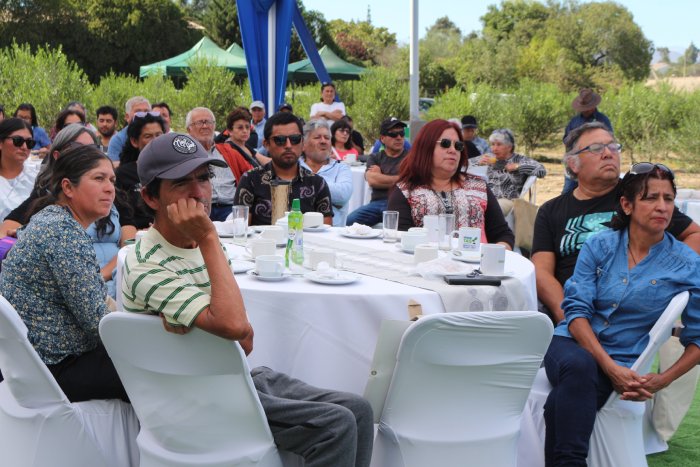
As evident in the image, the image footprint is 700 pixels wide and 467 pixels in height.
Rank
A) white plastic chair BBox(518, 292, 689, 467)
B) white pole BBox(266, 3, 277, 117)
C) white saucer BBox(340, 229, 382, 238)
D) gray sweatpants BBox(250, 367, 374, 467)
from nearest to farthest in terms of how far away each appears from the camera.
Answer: gray sweatpants BBox(250, 367, 374, 467) < white plastic chair BBox(518, 292, 689, 467) < white saucer BBox(340, 229, 382, 238) < white pole BBox(266, 3, 277, 117)

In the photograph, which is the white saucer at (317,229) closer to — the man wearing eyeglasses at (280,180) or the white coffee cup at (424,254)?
the man wearing eyeglasses at (280,180)

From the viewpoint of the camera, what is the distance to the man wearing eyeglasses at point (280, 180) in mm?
5422

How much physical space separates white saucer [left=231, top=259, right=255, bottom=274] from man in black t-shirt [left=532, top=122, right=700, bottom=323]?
1.60 meters

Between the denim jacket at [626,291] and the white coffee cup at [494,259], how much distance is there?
1.08 ft

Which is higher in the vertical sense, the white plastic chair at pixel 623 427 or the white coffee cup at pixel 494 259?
the white coffee cup at pixel 494 259

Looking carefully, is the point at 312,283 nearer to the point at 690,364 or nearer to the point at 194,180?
the point at 194,180

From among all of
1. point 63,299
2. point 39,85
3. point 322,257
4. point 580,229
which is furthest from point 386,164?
point 39,85

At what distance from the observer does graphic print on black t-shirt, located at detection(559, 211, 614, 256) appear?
4.19 m

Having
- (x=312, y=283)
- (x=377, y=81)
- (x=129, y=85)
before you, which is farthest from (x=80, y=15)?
→ (x=312, y=283)

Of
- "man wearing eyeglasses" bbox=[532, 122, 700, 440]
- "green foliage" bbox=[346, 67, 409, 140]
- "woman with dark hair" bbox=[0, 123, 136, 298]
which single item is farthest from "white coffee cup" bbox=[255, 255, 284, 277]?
Answer: "green foliage" bbox=[346, 67, 409, 140]

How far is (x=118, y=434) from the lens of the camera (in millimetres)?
2941

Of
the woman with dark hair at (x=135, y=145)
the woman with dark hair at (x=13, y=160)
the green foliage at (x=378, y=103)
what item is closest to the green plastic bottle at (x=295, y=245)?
the woman with dark hair at (x=135, y=145)

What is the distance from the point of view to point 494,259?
3.45 metres

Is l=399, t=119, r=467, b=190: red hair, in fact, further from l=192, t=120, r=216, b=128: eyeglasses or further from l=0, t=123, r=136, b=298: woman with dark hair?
l=192, t=120, r=216, b=128: eyeglasses
